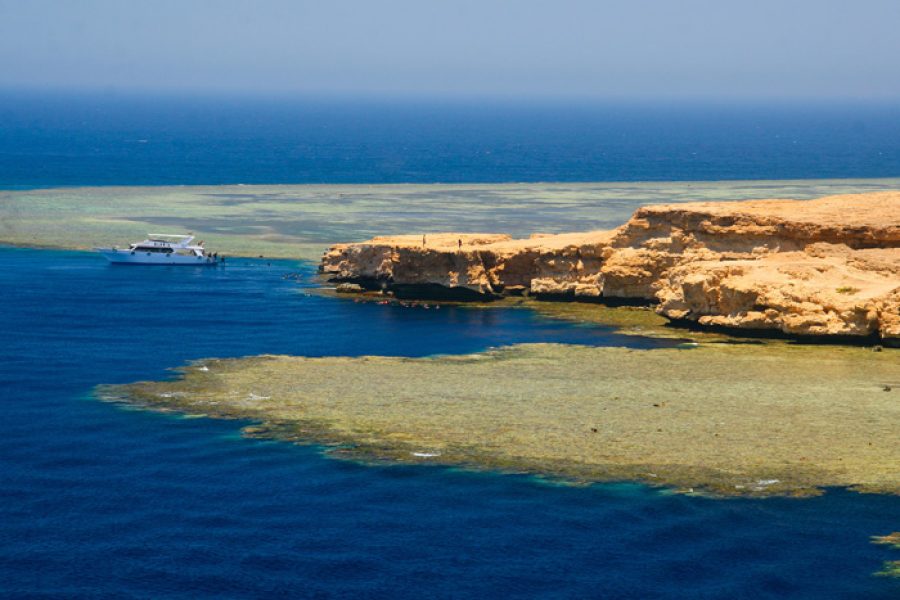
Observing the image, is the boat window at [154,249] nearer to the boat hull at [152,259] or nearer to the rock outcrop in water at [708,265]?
the boat hull at [152,259]

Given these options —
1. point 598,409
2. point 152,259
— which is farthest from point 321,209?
point 598,409

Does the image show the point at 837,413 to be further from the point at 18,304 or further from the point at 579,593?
the point at 18,304

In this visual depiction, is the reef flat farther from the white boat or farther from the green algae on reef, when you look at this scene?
the green algae on reef

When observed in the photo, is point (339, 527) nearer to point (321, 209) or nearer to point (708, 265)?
point (708, 265)

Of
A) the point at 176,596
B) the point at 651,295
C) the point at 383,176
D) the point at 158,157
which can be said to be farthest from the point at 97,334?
the point at 158,157

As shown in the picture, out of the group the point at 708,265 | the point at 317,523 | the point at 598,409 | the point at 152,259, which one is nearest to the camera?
the point at 317,523

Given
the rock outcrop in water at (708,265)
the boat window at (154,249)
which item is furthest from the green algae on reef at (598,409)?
the boat window at (154,249)

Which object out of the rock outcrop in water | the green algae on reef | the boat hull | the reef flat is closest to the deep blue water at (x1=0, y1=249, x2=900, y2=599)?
the green algae on reef

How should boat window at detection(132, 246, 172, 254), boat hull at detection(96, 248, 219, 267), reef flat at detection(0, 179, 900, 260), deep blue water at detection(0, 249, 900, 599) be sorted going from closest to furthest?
deep blue water at detection(0, 249, 900, 599)
boat hull at detection(96, 248, 219, 267)
boat window at detection(132, 246, 172, 254)
reef flat at detection(0, 179, 900, 260)
